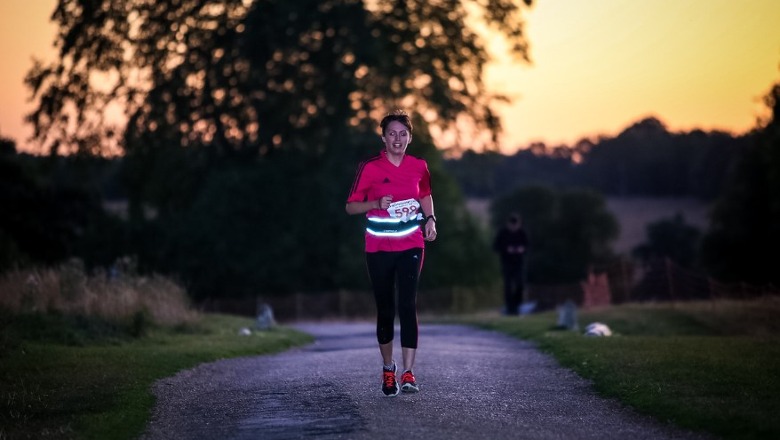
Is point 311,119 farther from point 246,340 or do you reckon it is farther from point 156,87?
point 246,340

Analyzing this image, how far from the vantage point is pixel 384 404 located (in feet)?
32.7

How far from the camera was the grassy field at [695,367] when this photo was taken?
909 centimetres

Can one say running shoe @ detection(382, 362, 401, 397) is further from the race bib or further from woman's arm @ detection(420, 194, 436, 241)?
the race bib

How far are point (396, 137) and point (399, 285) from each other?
132 cm

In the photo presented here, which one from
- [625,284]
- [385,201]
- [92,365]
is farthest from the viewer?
[625,284]

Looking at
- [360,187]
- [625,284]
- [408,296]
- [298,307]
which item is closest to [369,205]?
[360,187]

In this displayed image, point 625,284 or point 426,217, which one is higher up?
point 426,217

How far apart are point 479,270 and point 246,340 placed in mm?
32191

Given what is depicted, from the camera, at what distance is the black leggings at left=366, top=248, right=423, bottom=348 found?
10.6m

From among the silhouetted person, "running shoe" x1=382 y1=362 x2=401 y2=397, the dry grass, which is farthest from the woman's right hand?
the silhouetted person

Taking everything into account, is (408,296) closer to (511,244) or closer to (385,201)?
(385,201)

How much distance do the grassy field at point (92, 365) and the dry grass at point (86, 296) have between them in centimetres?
46

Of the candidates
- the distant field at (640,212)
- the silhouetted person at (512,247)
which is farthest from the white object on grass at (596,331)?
the distant field at (640,212)

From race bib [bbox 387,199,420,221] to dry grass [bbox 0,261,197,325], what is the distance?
9.49 metres
